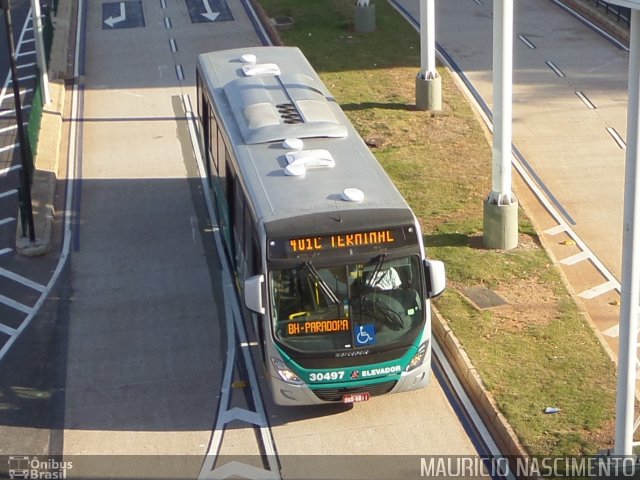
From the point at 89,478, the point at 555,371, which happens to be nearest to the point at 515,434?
the point at 555,371

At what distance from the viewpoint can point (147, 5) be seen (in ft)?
134

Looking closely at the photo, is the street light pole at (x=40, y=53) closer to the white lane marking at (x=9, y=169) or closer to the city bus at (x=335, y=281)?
the white lane marking at (x=9, y=169)

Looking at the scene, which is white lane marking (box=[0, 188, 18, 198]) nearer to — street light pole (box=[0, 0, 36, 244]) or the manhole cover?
street light pole (box=[0, 0, 36, 244])

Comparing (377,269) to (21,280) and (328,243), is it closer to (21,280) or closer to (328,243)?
(328,243)

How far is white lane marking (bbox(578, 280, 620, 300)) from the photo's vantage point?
63.6 feet

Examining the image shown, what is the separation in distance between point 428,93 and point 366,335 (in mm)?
14193

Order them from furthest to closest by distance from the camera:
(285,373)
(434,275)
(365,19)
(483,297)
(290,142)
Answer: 1. (365,19)
2. (483,297)
3. (290,142)
4. (285,373)
5. (434,275)

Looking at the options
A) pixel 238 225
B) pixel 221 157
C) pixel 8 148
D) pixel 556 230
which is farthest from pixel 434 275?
pixel 8 148

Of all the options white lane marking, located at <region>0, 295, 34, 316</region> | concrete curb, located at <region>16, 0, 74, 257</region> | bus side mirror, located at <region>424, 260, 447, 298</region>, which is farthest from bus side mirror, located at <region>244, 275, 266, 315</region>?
concrete curb, located at <region>16, 0, 74, 257</region>

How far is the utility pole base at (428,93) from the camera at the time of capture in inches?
1096

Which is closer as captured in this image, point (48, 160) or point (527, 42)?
point (48, 160)

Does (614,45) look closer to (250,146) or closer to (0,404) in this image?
(250,146)

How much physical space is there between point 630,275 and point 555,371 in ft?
14.0

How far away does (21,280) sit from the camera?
2067 centimetres
